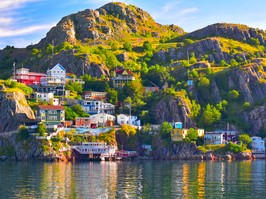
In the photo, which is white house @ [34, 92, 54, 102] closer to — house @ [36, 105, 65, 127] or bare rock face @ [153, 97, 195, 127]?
house @ [36, 105, 65, 127]

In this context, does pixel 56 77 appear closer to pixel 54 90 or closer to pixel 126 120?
pixel 54 90

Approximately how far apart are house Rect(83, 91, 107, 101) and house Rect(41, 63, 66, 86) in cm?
815

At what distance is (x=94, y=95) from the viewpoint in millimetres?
193375

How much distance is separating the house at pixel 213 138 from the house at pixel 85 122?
31.0 metres

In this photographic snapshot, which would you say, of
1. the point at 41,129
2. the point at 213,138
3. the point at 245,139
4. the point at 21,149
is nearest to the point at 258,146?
the point at 245,139

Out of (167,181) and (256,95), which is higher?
(256,95)

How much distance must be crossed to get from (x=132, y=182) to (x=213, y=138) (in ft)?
258

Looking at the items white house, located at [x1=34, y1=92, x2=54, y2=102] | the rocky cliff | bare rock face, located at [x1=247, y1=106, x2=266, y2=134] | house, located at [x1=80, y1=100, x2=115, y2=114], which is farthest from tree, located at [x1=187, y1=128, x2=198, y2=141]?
white house, located at [x1=34, y1=92, x2=54, y2=102]

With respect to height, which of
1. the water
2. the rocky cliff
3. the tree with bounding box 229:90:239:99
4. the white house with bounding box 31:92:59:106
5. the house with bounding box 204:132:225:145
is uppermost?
the tree with bounding box 229:90:239:99

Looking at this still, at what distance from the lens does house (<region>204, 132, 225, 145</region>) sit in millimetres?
171375

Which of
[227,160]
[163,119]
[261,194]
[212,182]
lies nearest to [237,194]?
[261,194]

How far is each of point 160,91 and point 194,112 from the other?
→ 45.2 feet

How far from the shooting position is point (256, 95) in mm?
199625

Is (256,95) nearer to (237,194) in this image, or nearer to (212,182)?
(212,182)
